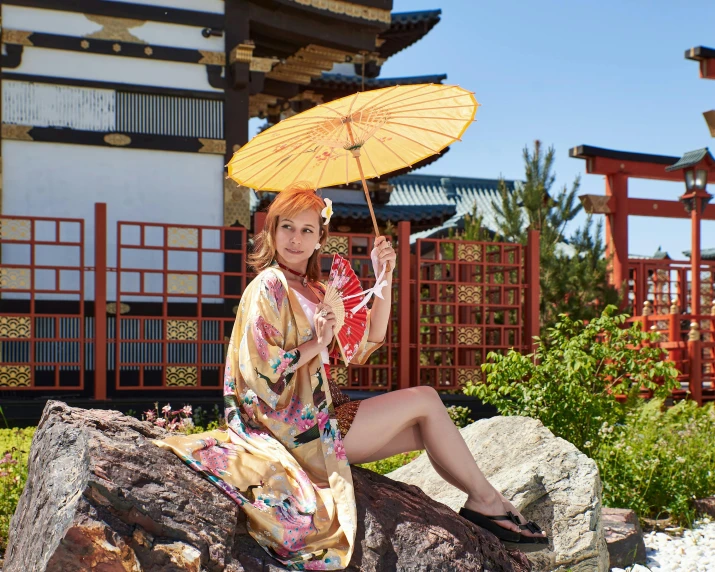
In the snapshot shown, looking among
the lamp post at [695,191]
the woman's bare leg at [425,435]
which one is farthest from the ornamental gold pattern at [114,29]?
the lamp post at [695,191]

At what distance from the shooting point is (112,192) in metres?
9.60

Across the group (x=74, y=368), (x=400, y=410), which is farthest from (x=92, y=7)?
(x=400, y=410)

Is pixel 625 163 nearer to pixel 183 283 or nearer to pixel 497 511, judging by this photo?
pixel 183 283

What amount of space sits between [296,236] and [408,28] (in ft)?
37.2

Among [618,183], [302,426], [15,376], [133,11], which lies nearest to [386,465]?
[302,426]

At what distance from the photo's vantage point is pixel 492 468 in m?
4.76

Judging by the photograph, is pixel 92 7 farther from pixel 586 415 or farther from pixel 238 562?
pixel 238 562

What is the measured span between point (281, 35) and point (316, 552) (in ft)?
28.8

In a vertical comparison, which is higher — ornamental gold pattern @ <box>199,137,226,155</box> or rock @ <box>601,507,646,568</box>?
ornamental gold pattern @ <box>199,137,226,155</box>

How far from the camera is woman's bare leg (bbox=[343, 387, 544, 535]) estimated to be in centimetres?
335

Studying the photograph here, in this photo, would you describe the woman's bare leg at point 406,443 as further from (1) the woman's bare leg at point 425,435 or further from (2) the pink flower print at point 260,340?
(2) the pink flower print at point 260,340

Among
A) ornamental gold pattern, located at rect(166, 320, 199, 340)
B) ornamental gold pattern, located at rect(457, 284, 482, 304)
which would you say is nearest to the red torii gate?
ornamental gold pattern, located at rect(457, 284, 482, 304)

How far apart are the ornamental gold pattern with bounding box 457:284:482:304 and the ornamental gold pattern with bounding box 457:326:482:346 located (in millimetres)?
328

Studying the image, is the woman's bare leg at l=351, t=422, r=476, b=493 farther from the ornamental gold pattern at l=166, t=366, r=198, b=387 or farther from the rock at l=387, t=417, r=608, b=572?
the ornamental gold pattern at l=166, t=366, r=198, b=387
